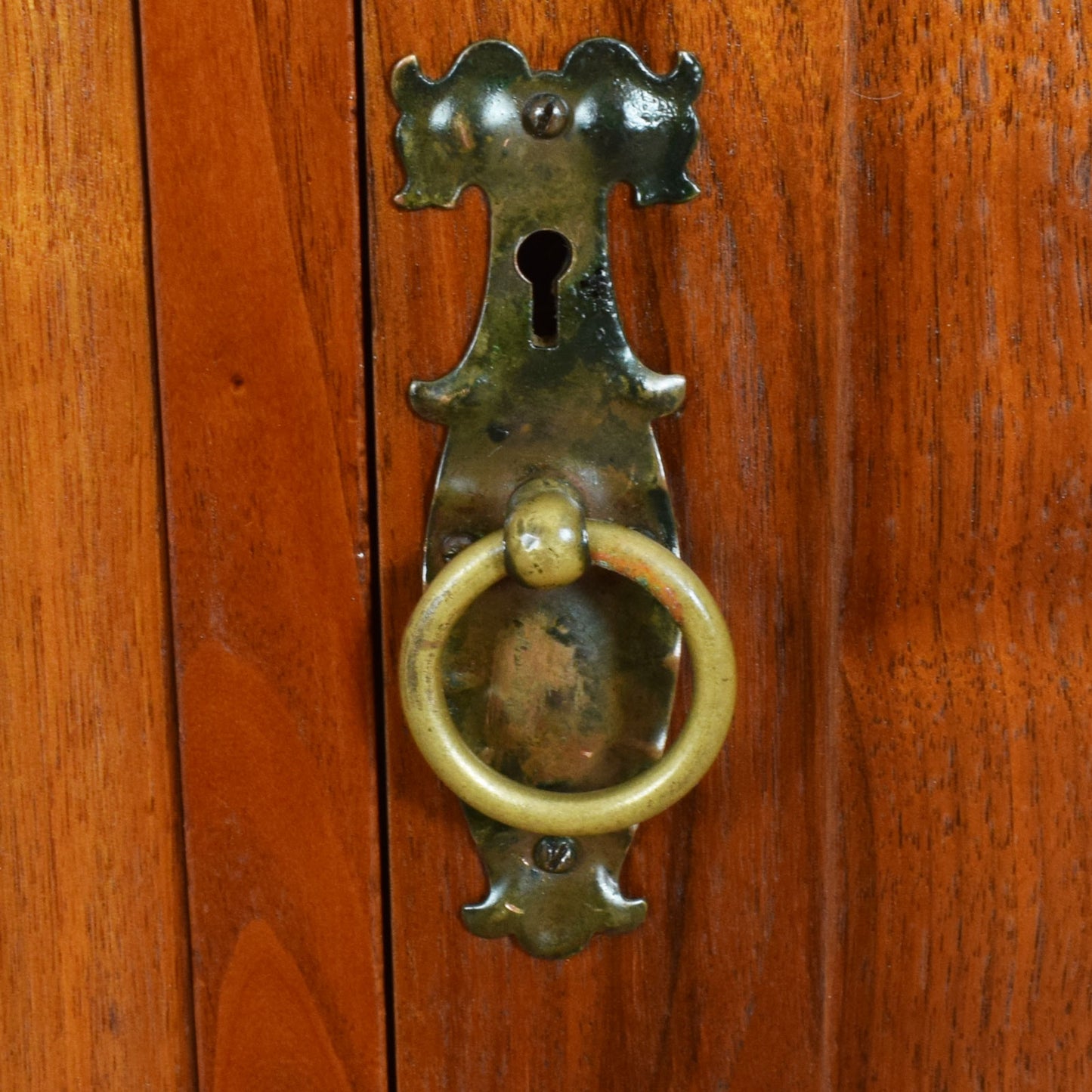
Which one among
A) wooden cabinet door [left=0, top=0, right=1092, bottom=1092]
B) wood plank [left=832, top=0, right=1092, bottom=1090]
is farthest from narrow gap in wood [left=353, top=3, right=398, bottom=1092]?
wood plank [left=832, top=0, right=1092, bottom=1090]

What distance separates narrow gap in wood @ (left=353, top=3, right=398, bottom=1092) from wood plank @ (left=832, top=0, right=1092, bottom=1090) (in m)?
0.17

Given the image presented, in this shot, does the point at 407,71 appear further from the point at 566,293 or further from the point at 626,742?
the point at 626,742

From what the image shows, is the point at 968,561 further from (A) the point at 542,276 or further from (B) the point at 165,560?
(B) the point at 165,560

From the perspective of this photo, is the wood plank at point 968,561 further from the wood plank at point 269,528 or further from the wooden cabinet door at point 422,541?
the wood plank at point 269,528

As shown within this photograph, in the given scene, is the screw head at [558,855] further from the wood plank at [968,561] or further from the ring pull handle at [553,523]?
the wood plank at [968,561]

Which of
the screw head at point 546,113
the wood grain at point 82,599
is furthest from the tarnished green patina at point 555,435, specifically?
the wood grain at point 82,599

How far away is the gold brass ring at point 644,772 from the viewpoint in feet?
1.22

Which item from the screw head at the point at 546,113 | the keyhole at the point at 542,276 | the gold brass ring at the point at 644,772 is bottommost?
the gold brass ring at the point at 644,772

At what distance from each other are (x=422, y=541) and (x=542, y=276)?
10 centimetres

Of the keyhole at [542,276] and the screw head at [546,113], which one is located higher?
the screw head at [546,113]

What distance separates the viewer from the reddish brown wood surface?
387 millimetres

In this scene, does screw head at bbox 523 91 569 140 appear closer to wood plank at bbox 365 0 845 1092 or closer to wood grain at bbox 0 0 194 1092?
wood plank at bbox 365 0 845 1092

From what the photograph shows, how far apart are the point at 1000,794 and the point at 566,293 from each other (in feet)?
0.82

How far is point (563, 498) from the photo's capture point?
37cm
